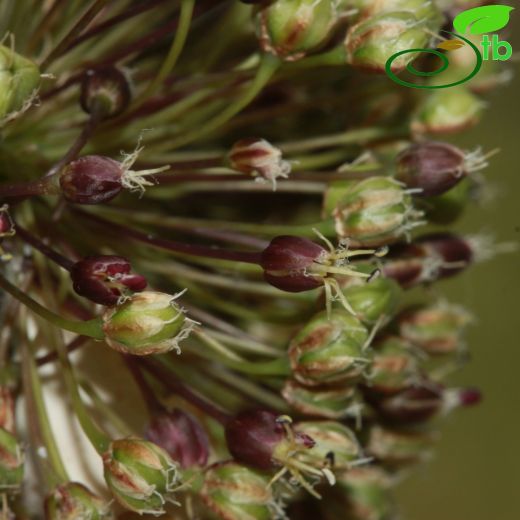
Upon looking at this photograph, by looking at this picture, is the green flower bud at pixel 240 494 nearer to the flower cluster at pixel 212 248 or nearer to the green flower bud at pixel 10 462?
the flower cluster at pixel 212 248

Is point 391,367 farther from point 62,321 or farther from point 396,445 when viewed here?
point 62,321

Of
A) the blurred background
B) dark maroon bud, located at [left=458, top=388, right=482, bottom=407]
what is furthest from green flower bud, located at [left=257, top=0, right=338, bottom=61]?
the blurred background

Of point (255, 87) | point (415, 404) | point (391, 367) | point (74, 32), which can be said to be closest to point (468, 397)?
point (415, 404)

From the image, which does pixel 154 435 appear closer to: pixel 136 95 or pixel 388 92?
pixel 136 95

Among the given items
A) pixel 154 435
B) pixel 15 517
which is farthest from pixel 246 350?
pixel 15 517

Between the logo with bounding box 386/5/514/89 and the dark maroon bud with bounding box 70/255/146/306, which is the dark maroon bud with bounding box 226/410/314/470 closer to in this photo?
the dark maroon bud with bounding box 70/255/146/306
